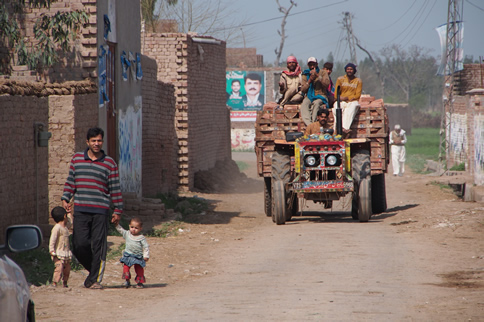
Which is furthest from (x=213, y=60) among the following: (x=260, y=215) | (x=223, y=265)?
(x=223, y=265)

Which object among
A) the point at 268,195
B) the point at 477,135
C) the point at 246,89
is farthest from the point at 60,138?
the point at 246,89

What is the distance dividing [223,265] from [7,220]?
296cm

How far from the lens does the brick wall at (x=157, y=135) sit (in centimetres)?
1948

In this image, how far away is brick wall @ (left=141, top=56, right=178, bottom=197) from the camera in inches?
767

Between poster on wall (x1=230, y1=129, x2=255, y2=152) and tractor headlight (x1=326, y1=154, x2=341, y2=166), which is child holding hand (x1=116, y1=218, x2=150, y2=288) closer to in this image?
tractor headlight (x1=326, y1=154, x2=341, y2=166)

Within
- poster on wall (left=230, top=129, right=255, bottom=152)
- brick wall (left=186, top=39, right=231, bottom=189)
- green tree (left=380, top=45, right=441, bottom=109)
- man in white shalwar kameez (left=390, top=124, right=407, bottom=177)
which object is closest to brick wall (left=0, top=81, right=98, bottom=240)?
brick wall (left=186, top=39, right=231, bottom=189)

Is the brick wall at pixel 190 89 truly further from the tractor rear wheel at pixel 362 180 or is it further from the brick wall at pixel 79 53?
the tractor rear wheel at pixel 362 180

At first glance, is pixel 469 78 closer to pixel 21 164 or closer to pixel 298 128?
pixel 298 128

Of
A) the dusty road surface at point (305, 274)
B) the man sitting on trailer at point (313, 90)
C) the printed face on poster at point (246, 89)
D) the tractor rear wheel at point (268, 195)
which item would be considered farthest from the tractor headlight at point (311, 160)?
the printed face on poster at point (246, 89)

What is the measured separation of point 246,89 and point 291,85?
34.7 metres

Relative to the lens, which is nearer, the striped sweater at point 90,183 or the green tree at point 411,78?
the striped sweater at point 90,183

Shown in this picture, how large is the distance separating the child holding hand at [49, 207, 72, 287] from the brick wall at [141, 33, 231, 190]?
1370 cm

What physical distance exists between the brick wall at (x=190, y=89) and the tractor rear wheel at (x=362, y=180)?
8.61 metres

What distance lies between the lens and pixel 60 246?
27.3 ft
